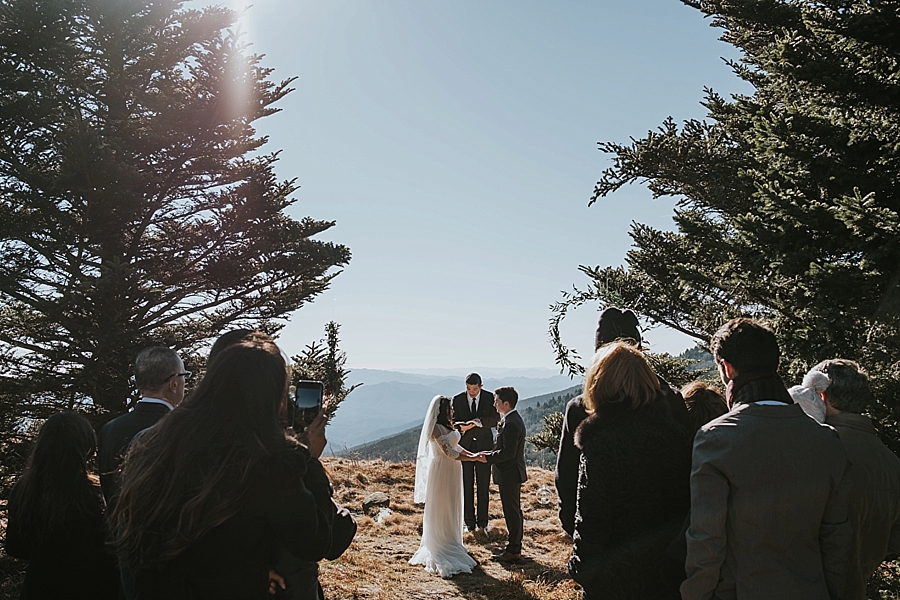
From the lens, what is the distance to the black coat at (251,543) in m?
2.21

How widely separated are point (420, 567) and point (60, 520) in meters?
5.58

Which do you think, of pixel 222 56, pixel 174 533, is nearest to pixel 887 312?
pixel 174 533

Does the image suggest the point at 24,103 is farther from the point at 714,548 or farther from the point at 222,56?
the point at 714,548

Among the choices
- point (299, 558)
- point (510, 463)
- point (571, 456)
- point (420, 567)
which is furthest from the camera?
point (510, 463)

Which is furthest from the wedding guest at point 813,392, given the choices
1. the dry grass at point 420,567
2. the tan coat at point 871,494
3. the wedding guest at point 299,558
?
the dry grass at point 420,567

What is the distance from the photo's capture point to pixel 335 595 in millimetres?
6836

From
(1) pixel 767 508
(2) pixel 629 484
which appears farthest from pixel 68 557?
(1) pixel 767 508

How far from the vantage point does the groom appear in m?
7.86

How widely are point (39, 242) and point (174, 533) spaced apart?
31.1 feet

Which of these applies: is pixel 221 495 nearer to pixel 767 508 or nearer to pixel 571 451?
pixel 571 451

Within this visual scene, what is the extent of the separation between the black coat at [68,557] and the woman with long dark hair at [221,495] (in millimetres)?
1139

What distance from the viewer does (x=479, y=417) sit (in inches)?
388

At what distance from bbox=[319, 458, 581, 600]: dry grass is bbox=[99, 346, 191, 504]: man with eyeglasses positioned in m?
3.85

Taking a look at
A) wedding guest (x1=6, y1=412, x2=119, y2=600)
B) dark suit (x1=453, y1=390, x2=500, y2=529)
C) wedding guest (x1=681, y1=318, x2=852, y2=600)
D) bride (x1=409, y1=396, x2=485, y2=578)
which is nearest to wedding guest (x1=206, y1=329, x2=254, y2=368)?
wedding guest (x1=6, y1=412, x2=119, y2=600)
